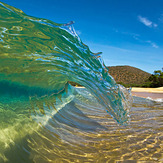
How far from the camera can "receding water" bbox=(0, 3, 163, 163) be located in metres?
1.75

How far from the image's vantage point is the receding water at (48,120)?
1.75 metres

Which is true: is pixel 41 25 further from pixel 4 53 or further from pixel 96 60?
pixel 96 60

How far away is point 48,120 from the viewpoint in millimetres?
2785

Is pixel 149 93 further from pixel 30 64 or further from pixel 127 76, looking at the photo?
pixel 127 76

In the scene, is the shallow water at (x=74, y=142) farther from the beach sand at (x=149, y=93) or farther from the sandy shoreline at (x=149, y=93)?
the beach sand at (x=149, y=93)

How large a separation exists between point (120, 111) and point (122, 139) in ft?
2.40

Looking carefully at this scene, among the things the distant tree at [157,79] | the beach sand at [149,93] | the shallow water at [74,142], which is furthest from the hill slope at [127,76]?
the shallow water at [74,142]

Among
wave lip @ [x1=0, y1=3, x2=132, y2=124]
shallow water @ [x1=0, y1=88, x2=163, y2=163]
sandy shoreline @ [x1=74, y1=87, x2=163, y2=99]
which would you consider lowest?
shallow water @ [x1=0, y1=88, x2=163, y2=163]

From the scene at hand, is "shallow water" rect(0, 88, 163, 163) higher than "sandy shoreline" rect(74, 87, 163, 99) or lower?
lower

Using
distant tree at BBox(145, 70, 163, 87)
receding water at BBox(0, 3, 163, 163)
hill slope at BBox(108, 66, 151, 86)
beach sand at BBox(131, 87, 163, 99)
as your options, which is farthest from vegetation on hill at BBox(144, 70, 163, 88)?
hill slope at BBox(108, 66, 151, 86)

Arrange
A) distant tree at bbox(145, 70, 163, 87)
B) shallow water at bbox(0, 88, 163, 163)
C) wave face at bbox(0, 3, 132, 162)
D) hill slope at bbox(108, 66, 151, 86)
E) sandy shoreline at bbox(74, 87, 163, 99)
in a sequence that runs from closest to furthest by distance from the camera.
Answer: shallow water at bbox(0, 88, 163, 163), wave face at bbox(0, 3, 132, 162), sandy shoreline at bbox(74, 87, 163, 99), distant tree at bbox(145, 70, 163, 87), hill slope at bbox(108, 66, 151, 86)

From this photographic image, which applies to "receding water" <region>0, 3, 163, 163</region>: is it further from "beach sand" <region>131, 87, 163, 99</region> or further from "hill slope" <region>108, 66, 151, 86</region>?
"hill slope" <region>108, 66, 151, 86</region>

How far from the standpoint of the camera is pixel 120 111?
295cm

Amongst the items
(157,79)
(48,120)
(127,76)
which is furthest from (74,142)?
(127,76)
